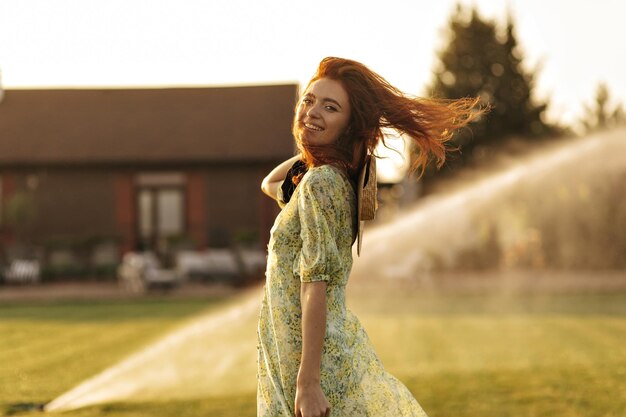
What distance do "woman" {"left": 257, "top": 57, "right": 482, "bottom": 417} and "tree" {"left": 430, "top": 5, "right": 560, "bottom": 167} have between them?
3531 cm

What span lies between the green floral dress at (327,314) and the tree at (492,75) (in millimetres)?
35414

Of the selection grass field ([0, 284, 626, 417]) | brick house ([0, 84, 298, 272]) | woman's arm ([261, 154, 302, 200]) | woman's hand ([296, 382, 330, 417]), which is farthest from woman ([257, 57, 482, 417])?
brick house ([0, 84, 298, 272])

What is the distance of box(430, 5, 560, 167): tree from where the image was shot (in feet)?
126

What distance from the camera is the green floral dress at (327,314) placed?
3115 mm

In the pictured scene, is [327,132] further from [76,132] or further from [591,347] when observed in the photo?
[76,132]

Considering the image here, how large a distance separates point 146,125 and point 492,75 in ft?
42.5

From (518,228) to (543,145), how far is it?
10.8 feet

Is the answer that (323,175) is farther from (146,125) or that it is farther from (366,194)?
(146,125)

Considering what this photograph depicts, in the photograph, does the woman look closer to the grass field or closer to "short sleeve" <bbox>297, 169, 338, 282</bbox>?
"short sleeve" <bbox>297, 169, 338, 282</bbox>

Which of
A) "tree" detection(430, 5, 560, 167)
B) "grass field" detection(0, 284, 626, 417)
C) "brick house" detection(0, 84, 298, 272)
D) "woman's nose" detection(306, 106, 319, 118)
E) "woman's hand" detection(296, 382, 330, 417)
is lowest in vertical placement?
"grass field" detection(0, 284, 626, 417)

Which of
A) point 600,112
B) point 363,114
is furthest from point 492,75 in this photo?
point 363,114

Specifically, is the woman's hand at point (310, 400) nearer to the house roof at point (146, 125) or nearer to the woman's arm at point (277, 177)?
the woman's arm at point (277, 177)

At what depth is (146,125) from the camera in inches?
1363

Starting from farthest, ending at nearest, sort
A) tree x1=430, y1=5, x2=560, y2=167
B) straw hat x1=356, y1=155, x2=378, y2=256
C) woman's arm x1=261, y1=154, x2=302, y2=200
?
tree x1=430, y1=5, x2=560, y2=167 → woman's arm x1=261, y1=154, x2=302, y2=200 → straw hat x1=356, y1=155, x2=378, y2=256
